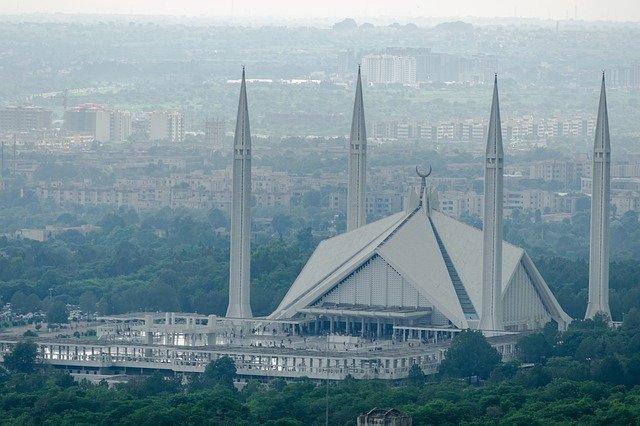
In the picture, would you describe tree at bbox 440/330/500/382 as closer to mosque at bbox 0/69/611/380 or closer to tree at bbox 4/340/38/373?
mosque at bbox 0/69/611/380

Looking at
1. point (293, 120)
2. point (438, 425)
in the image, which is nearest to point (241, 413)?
point (438, 425)

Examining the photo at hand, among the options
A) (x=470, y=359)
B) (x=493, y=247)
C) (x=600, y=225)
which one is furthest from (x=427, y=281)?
(x=470, y=359)

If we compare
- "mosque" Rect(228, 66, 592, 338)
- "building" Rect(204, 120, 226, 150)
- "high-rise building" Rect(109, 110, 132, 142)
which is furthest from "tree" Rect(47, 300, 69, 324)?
"high-rise building" Rect(109, 110, 132, 142)

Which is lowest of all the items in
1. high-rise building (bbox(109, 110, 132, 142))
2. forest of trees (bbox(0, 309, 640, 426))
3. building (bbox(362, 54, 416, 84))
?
forest of trees (bbox(0, 309, 640, 426))

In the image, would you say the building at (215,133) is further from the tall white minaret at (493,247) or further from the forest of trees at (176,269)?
the tall white minaret at (493,247)

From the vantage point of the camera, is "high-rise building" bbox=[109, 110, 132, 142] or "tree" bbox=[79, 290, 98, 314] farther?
"high-rise building" bbox=[109, 110, 132, 142]

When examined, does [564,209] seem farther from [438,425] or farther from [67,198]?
[438,425]
